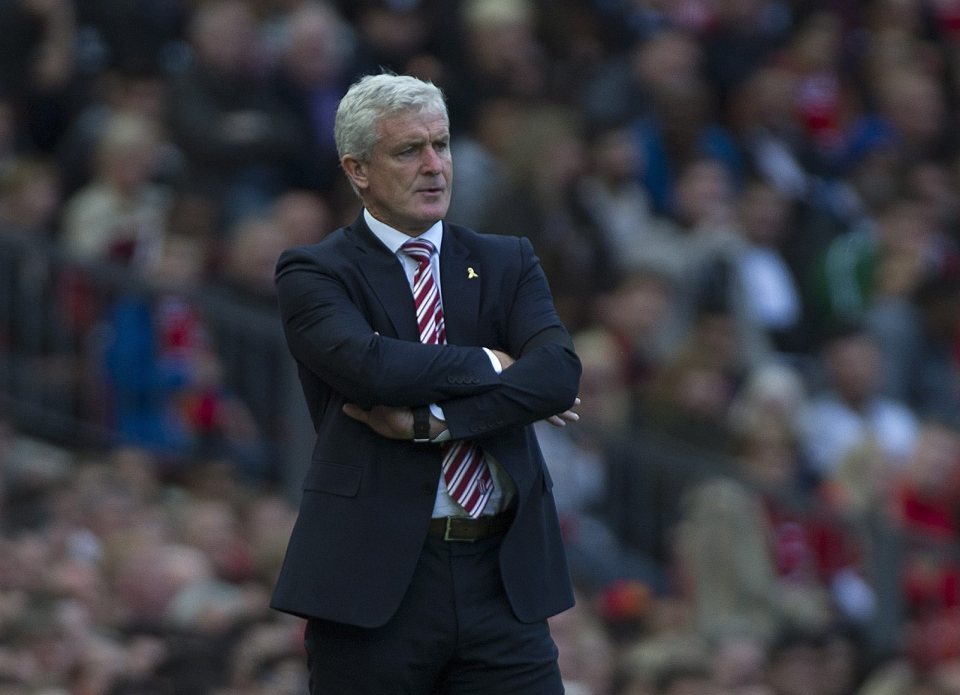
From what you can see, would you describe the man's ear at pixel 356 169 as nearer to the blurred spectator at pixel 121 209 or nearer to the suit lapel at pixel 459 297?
the suit lapel at pixel 459 297

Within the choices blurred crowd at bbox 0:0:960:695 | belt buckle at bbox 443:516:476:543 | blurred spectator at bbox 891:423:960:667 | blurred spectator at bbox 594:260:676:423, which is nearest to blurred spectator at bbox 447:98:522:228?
blurred crowd at bbox 0:0:960:695

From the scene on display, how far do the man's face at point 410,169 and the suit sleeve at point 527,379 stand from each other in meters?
0.29

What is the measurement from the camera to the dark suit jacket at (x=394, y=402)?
13.6ft

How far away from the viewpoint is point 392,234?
4340 millimetres

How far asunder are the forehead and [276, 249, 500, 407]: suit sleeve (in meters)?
0.31

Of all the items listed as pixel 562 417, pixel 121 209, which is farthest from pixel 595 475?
pixel 562 417

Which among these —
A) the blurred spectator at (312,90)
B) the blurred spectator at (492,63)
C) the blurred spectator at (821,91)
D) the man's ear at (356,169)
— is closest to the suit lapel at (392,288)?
the man's ear at (356,169)

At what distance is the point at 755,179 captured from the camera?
1203 cm

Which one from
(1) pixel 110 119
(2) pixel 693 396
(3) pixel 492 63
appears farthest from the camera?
(3) pixel 492 63

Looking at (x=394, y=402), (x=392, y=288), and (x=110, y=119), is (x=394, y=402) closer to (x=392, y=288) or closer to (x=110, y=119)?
(x=392, y=288)

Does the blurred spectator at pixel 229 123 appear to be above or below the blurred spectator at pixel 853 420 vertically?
above

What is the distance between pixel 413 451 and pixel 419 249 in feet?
1.43

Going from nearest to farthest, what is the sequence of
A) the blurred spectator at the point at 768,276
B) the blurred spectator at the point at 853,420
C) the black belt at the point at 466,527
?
Result: 1. the black belt at the point at 466,527
2. the blurred spectator at the point at 853,420
3. the blurred spectator at the point at 768,276

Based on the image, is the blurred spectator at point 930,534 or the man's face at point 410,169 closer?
the man's face at point 410,169
